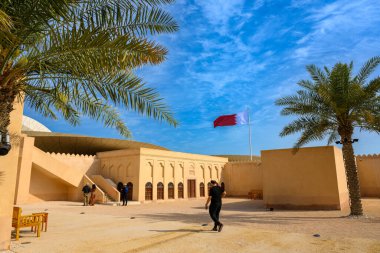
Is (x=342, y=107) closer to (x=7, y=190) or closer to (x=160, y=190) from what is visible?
(x=7, y=190)

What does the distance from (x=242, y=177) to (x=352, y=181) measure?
21080 millimetres

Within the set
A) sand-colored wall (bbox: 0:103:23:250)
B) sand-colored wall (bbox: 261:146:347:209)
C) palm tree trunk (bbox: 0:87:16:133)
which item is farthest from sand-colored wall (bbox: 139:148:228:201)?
palm tree trunk (bbox: 0:87:16:133)

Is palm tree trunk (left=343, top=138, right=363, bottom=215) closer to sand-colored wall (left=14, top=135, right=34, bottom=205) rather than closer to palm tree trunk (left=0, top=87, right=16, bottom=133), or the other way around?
palm tree trunk (left=0, top=87, right=16, bottom=133)

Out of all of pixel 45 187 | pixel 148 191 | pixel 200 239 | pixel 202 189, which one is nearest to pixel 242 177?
pixel 202 189

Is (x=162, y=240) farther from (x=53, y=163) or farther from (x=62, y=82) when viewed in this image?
(x=53, y=163)

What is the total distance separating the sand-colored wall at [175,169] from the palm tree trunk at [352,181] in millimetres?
16671

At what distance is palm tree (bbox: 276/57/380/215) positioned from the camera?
12719 millimetres

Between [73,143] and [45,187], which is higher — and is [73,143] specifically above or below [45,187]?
above

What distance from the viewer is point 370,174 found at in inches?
1045

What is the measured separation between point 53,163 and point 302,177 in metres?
19.2

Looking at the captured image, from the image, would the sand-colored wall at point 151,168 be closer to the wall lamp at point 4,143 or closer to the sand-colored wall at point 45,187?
the sand-colored wall at point 45,187

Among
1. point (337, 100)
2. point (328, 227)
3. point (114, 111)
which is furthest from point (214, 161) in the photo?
point (114, 111)

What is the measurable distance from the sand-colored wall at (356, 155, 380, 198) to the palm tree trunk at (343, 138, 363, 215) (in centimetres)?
1620

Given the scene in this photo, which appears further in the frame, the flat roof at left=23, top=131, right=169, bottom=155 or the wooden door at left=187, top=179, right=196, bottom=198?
the flat roof at left=23, top=131, right=169, bottom=155
